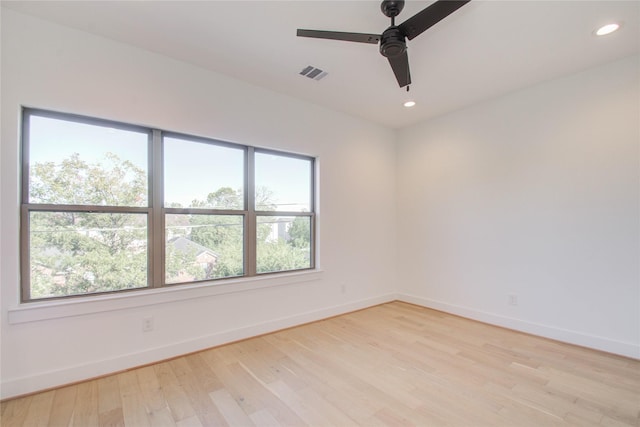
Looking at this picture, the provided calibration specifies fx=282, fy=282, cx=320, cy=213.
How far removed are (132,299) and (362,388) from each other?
202 centimetres

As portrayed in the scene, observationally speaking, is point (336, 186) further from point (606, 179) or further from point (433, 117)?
point (606, 179)

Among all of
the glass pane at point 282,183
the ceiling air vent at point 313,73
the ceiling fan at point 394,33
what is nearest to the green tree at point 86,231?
the glass pane at point 282,183

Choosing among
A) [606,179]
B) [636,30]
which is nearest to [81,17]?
[636,30]

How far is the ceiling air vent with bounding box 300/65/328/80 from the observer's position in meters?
2.80

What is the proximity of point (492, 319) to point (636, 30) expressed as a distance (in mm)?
3053

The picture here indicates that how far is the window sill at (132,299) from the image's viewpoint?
2.04m

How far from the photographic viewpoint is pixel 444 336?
3.11 metres

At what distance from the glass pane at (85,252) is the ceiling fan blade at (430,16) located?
2577 millimetres

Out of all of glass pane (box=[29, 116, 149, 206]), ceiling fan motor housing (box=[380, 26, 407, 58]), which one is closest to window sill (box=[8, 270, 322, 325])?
glass pane (box=[29, 116, 149, 206])

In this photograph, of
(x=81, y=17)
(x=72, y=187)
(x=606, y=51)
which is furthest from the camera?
(x=606, y=51)

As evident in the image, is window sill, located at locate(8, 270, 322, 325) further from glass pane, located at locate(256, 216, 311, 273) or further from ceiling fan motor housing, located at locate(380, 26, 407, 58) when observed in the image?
ceiling fan motor housing, located at locate(380, 26, 407, 58)

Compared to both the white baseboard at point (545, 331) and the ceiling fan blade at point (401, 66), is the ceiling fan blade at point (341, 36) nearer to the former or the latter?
the ceiling fan blade at point (401, 66)

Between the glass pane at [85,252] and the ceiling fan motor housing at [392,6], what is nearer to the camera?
the ceiling fan motor housing at [392,6]

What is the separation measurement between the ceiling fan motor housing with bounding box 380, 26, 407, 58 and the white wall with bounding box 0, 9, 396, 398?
5.59ft
